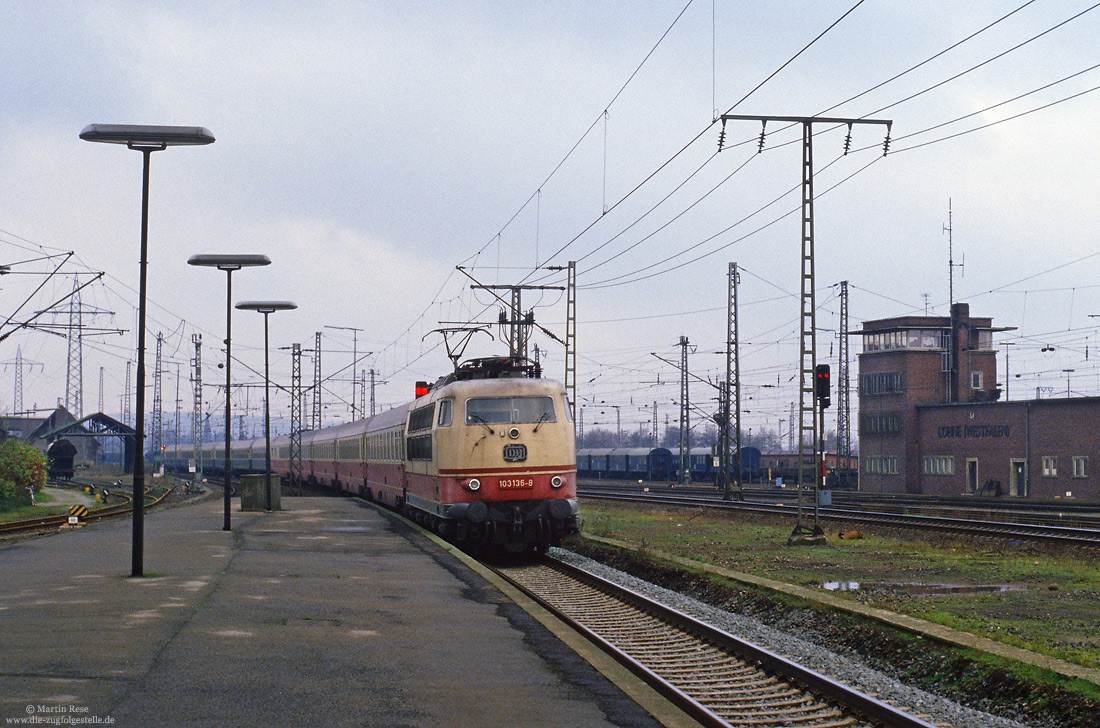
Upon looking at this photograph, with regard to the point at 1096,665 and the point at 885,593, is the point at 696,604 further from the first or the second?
the point at 1096,665

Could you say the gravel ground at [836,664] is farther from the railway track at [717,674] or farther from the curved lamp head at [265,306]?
the curved lamp head at [265,306]

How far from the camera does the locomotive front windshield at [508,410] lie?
21.6 m

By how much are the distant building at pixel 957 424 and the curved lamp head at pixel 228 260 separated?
1723 inches

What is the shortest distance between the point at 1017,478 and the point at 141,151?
5483cm

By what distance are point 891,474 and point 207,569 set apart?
193 feet

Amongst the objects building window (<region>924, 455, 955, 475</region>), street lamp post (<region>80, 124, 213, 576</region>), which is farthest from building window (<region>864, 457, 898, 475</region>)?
street lamp post (<region>80, 124, 213, 576</region>)

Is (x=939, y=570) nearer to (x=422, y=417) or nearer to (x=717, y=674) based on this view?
(x=717, y=674)

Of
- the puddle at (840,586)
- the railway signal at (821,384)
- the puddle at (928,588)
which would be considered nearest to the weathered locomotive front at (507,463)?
the railway signal at (821,384)

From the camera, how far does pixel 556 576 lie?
798 inches

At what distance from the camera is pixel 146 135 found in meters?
16.2

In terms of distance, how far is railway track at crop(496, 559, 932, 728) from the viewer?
29.6 feet

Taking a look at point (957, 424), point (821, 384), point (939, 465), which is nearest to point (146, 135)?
point (821, 384)

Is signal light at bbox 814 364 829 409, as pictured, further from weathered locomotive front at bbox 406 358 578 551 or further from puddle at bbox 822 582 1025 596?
puddle at bbox 822 582 1025 596

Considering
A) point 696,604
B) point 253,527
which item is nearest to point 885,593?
point 696,604
